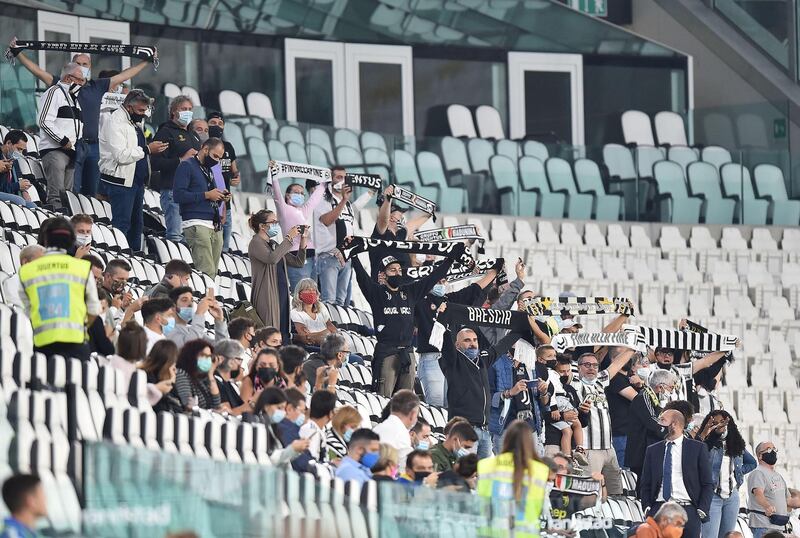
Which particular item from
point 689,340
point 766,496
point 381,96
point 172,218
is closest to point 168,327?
point 172,218

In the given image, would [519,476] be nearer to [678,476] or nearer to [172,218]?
[678,476]

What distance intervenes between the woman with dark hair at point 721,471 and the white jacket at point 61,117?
17.2 ft

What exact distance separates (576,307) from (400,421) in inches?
211

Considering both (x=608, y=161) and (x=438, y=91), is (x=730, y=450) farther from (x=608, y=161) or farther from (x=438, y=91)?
(x=438, y=91)

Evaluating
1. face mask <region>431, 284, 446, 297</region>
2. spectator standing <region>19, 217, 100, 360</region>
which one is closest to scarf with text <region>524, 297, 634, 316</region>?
face mask <region>431, 284, 446, 297</region>

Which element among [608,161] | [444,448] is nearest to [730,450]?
[444,448]

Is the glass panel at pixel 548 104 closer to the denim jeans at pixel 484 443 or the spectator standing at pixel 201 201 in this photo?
the spectator standing at pixel 201 201

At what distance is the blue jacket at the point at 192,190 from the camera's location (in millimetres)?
13969

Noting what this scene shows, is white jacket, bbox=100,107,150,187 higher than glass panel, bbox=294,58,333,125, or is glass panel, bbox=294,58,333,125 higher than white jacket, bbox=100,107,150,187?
glass panel, bbox=294,58,333,125

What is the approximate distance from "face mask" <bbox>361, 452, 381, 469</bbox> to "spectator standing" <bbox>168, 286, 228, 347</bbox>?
1664 mm

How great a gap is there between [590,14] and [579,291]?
806cm

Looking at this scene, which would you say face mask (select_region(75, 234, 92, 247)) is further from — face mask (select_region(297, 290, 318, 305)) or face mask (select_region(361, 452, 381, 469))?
face mask (select_region(361, 452, 381, 469))

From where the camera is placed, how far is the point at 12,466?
779 cm

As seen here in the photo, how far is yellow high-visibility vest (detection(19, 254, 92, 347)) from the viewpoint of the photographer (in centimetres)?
920
